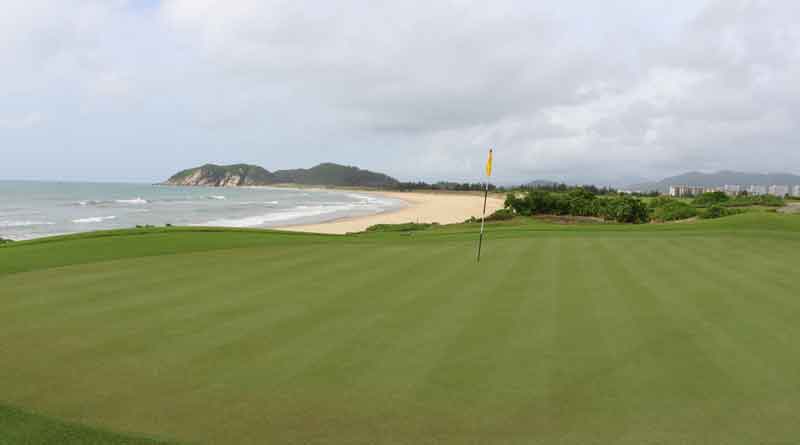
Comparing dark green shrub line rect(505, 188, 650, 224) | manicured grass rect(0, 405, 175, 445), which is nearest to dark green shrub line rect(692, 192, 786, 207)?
dark green shrub line rect(505, 188, 650, 224)

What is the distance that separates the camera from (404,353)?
220 inches

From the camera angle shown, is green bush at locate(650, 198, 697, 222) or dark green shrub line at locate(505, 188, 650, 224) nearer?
green bush at locate(650, 198, 697, 222)

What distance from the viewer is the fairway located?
161 inches

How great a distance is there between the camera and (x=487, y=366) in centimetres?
526

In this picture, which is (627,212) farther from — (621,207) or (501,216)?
(501,216)

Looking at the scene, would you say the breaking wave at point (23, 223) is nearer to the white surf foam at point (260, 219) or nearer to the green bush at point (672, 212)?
the white surf foam at point (260, 219)

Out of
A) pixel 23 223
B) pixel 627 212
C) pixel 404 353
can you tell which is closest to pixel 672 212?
pixel 627 212

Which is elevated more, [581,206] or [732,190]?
[732,190]

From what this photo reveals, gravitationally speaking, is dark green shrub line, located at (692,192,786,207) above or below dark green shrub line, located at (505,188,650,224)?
above

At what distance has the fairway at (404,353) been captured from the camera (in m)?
4.09

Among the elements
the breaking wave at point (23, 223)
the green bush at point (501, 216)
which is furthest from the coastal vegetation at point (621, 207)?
the breaking wave at point (23, 223)

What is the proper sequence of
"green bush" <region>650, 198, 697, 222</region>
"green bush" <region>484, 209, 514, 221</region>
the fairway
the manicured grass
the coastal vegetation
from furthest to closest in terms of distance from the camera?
"green bush" <region>484, 209, 514, 221</region> < the coastal vegetation < "green bush" <region>650, 198, 697, 222</region> < the fairway < the manicured grass

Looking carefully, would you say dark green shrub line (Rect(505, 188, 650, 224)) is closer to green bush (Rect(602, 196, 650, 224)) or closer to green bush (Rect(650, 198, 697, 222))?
green bush (Rect(602, 196, 650, 224))

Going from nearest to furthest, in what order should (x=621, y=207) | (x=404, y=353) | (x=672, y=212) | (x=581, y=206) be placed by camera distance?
(x=404, y=353)
(x=621, y=207)
(x=672, y=212)
(x=581, y=206)
